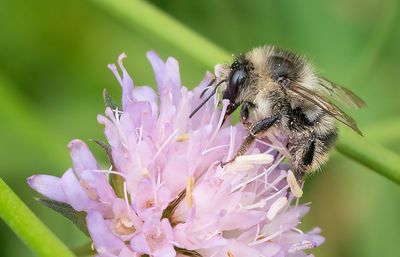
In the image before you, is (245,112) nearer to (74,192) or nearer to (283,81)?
(283,81)

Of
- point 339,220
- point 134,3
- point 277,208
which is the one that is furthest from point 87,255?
point 339,220

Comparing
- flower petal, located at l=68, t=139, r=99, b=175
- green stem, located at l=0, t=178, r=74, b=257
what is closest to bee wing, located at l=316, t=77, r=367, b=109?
flower petal, located at l=68, t=139, r=99, b=175

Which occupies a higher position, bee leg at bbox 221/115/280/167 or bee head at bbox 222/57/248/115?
bee head at bbox 222/57/248/115

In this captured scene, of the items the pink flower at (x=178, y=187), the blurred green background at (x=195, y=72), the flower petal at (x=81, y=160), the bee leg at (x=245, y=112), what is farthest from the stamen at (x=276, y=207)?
the blurred green background at (x=195, y=72)

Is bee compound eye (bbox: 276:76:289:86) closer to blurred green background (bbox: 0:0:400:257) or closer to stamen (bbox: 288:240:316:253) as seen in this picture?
stamen (bbox: 288:240:316:253)

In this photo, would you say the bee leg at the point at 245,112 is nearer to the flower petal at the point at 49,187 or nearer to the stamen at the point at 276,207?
the stamen at the point at 276,207

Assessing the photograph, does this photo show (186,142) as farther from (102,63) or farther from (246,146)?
(102,63)
